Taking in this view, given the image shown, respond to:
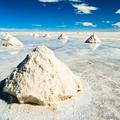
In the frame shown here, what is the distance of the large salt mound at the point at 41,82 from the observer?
5.33 m

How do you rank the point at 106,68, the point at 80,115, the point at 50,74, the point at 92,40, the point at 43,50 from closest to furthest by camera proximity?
the point at 80,115 → the point at 50,74 → the point at 43,50 → the point at 106,68 → the point at 92,40

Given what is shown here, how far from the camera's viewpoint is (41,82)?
556cm

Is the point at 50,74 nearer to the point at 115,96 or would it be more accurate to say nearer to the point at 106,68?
the point at 115,96

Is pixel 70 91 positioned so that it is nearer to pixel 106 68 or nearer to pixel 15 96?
pixel 15 96

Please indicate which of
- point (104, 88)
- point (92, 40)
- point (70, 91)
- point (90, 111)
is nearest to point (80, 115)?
point (90, 111)

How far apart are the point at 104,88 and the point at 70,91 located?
1.16 metres

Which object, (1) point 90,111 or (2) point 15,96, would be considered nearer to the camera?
(1) point 90,111

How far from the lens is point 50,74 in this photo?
18.9ft

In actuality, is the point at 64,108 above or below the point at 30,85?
below

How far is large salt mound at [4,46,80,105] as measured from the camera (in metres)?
5.33

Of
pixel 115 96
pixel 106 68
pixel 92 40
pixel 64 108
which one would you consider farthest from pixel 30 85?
pixel 92 40

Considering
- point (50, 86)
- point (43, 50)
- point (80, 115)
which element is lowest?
point (80, 115)

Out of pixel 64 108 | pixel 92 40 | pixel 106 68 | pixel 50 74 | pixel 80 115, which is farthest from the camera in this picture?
pixel 92 40

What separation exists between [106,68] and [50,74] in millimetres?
4185
